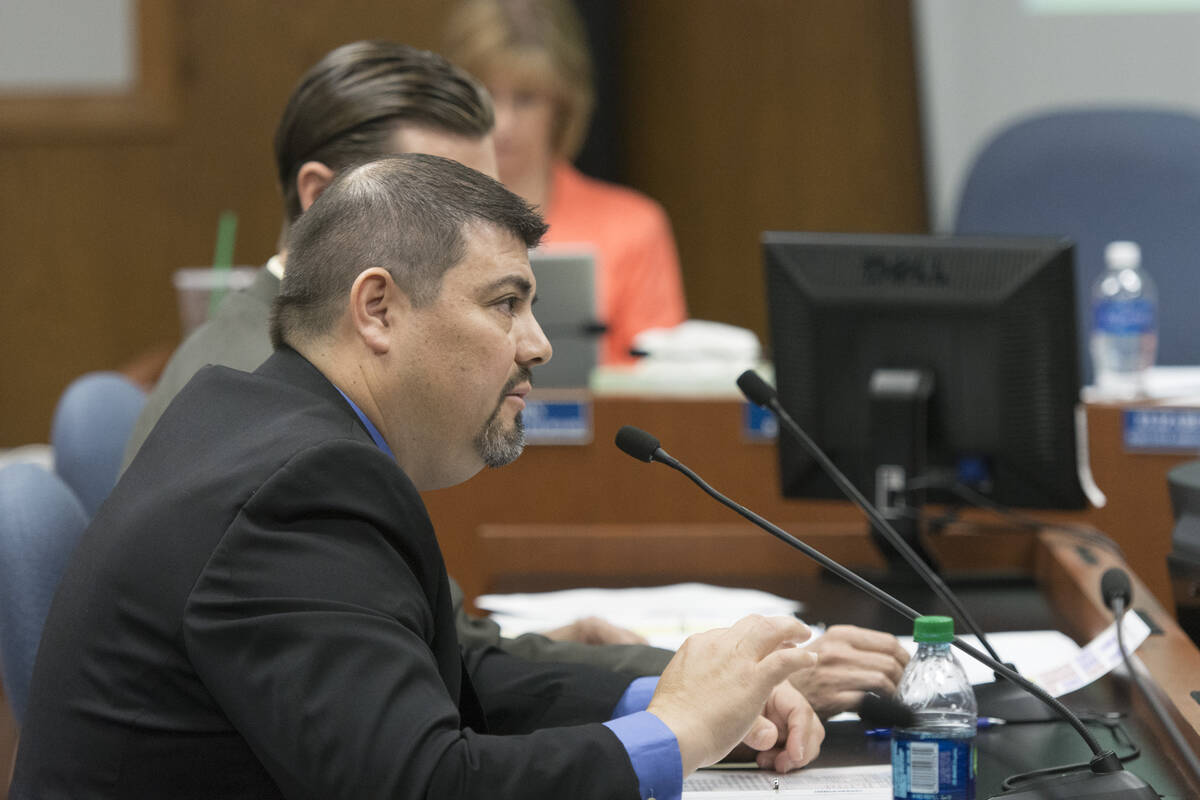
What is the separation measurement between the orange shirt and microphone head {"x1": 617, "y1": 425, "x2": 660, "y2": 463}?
7.17 feet

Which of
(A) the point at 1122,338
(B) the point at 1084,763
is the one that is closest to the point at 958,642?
(B) the point at 1084,763

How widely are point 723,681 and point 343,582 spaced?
30cm

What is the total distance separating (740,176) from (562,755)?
344 cm

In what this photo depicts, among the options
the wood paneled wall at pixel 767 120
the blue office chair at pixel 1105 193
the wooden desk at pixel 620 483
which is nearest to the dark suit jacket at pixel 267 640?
the wooden desk at pixel 620 483

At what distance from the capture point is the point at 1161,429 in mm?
2293

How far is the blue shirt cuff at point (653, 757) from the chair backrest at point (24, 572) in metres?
0.74

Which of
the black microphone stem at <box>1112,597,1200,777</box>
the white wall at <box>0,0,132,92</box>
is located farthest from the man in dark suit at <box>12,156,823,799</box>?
the white wall at <box>0,0,132,92</box>

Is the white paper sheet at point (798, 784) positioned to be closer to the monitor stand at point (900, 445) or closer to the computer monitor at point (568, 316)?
the monitor stand at point (900, 445)

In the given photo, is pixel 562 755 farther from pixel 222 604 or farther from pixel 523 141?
pixel 523 141

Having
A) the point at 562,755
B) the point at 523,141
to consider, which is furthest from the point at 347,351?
the point at 523,141

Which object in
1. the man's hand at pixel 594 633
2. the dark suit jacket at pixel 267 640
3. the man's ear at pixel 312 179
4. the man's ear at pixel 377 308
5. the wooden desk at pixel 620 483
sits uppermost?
the man's ear at pixel 312 179

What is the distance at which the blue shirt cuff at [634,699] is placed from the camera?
1.34m

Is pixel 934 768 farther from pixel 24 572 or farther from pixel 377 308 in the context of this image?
pixel 24 572

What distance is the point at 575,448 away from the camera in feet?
8.40
